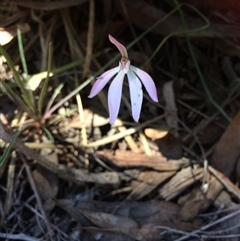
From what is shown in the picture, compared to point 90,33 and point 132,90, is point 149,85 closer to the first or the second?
point 132,90

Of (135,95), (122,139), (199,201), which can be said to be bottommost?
(199,201)

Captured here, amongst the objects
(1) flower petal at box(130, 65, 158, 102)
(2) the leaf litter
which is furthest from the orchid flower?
(2) the leaf litter

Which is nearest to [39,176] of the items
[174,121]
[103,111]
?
[103,111]

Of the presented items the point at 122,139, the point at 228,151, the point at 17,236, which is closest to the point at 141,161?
the point at 122,139

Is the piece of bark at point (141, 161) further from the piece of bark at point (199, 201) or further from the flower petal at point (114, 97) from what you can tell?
the flower petal at point (114, 97)

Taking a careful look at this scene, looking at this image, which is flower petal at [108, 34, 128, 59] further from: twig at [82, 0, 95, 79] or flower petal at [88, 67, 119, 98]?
twig at [82, 0, 95, 79]
